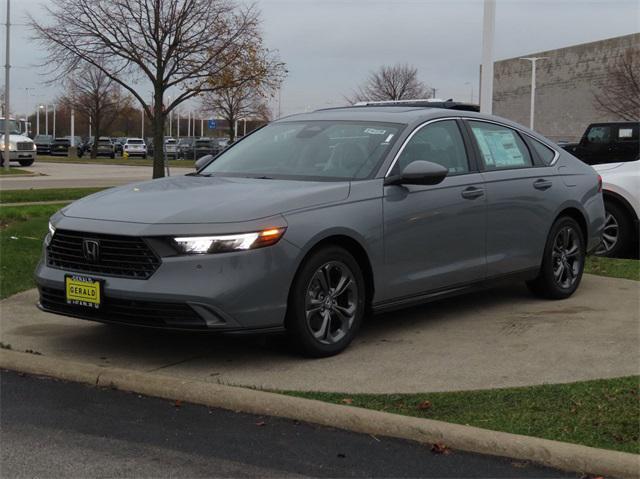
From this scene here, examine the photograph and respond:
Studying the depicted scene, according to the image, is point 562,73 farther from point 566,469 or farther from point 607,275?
point 566,469

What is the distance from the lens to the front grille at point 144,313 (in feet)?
16.6

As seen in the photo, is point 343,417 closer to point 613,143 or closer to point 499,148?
point 499,148

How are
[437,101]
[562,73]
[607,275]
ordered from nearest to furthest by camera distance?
[437,101] → [607,275] → [562,73]

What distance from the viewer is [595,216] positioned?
8000 millimetres

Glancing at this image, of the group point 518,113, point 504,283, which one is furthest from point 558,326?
point 518,113

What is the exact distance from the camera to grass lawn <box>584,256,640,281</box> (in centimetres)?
886

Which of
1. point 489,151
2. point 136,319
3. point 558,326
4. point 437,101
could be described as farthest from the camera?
point 437,101

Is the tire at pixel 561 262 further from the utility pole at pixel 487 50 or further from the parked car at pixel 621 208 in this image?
the utility pole at pixel 487 50

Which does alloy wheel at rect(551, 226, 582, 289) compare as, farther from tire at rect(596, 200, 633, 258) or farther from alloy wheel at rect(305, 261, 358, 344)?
alloy wheel at rect(305, 261, 358, 344)

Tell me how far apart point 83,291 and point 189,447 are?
1.62 m

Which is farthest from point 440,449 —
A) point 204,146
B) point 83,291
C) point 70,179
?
point 204,146

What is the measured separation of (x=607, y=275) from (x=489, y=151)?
2658 millimetres

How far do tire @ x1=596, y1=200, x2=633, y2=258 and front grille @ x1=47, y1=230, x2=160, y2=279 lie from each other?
6455 mm

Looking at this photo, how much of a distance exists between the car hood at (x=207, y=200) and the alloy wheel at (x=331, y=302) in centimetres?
46
